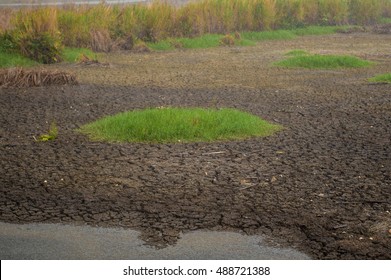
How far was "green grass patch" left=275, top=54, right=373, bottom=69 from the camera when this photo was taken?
15.0m

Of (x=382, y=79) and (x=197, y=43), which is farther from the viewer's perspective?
(x=197, y=43)

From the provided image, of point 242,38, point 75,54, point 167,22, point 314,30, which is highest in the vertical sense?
point 167,22

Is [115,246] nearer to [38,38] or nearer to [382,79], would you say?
[382,79]

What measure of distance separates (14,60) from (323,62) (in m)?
6.37

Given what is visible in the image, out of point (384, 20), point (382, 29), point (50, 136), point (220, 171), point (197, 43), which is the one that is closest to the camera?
point (220, 171)

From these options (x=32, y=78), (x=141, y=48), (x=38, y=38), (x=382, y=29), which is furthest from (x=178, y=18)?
(x=32, y=78)

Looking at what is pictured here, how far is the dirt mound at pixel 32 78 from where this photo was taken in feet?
39.1

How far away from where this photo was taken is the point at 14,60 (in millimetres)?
15258

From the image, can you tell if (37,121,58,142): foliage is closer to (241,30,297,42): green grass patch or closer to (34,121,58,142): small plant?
(34,121,58,142): small plant

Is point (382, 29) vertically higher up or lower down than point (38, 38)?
lower down

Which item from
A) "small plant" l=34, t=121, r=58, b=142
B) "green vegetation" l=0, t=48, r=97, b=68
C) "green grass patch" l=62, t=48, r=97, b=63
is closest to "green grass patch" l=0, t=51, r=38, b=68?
"green vegetation" l=0, t=48, r=97, b=68

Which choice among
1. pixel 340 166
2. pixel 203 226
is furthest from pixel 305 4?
pixel 203 226

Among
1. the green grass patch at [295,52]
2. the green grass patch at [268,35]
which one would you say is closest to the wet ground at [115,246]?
the green grass patch at [295,52]
